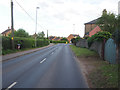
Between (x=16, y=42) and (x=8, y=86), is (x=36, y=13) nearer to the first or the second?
(x=16, y=42)

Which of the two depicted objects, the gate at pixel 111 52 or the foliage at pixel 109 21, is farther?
the foliage at pixel 109 21

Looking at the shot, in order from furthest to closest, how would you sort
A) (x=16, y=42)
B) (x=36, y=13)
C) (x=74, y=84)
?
(x=36, y=13) → (x=16, y=42) → (x=74, y=84)

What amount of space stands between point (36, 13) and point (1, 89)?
2959 centimetres

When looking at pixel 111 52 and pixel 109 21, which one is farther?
pixel 109 21

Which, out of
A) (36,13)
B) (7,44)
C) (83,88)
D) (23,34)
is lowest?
(83,88)

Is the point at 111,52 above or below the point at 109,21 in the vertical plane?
below

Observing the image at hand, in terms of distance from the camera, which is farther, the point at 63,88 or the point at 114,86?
the point at 63,88

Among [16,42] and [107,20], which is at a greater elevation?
[107,20]

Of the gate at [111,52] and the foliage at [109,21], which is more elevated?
the foliage at [109,21]

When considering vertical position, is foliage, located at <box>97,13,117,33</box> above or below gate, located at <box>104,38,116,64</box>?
Answer: above

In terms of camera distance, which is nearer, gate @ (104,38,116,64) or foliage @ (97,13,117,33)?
gate @ (104,38,116,64)

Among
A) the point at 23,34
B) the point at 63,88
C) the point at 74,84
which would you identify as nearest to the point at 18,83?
the point at 63,88

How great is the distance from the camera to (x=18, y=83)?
191 inches

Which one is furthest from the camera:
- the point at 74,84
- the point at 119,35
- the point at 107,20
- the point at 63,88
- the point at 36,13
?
the point at 36,13
